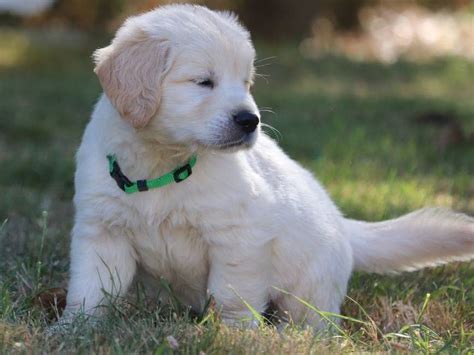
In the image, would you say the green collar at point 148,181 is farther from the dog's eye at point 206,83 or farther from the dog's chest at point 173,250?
the dog's eye at point 206,83

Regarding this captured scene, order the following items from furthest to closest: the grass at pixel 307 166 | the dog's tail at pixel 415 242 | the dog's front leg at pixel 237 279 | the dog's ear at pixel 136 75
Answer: the dog's tail at pixel 415 242, the dog's front leg at pixel 237 279, the dog's ear at pixel 136 75, the grass at pixel 307 166

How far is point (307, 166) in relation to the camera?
6312mm

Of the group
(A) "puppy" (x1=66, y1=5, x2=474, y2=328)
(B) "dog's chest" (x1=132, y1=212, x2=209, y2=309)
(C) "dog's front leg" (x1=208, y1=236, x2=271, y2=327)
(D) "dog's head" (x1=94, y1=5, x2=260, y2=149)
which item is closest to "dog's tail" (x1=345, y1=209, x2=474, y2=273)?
(A) "puppy" (x1=66, y1=5, x2=474, y2=328)

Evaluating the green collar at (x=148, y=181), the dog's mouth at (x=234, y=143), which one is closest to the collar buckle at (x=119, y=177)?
the green collar at (x=148, y=181)

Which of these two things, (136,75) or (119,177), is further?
(119,177)

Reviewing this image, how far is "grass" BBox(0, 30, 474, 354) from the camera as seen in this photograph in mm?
3105

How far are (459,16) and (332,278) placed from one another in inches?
654

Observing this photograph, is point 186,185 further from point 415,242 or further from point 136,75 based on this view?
point 415,242

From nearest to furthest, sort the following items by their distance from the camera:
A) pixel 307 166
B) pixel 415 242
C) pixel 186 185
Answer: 1. pixel 186 185
2. pixel 415 242
3. pixel 307 166

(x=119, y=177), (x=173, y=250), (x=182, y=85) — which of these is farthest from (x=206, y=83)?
(x=173, y=250)

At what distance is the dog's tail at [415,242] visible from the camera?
3.92 m

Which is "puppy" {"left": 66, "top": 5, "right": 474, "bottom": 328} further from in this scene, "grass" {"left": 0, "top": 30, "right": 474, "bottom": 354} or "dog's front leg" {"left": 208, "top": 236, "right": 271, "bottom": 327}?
"grass" {"left": 0, "top": 30, "right": 474, "bottom": 354}

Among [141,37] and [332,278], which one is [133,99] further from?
[332,278]

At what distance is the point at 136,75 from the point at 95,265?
2.42ft
